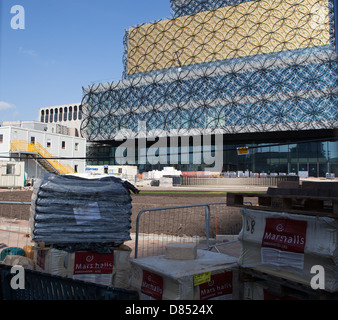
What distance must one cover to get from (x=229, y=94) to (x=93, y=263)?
2165 inches

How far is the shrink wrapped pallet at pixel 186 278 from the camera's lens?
361 centimetres

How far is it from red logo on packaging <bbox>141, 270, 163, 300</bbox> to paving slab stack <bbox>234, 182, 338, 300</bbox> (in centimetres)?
121

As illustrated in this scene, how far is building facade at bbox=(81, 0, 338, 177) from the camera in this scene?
52.2 metres

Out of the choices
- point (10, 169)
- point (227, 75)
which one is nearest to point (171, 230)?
point (10, 169)

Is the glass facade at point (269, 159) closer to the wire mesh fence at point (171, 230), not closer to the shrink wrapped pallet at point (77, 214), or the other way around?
the wire mesh fence at point (171, 230)

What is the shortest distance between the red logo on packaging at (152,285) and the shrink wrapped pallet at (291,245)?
124cm

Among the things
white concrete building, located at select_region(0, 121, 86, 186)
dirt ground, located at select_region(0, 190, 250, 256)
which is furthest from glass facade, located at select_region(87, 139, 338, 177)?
dirt ground, located at select_region(0, 190, 250, 256)

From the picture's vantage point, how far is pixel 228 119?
55938mm

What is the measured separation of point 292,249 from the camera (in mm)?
3725

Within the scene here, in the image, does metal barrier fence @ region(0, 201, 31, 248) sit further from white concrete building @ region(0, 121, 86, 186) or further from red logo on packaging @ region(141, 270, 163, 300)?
white concrete building @ region(0, 121, 86, 186)

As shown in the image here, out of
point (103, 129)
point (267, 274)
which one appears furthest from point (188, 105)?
point (267, 274)

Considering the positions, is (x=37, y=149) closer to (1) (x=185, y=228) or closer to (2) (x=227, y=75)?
(1) (x=185, y=228)

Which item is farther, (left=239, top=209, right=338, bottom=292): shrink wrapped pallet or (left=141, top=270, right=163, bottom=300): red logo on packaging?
(left=141, top=270, right=163, bottom=300): red logo on packaging
